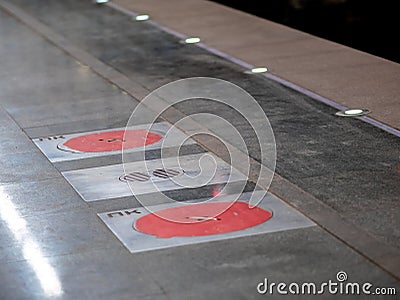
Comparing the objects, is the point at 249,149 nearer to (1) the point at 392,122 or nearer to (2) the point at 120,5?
(1) the point at 392,122

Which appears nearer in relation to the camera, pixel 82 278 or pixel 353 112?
pixel 82 278

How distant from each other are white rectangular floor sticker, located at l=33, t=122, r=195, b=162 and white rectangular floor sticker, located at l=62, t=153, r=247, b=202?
46cm

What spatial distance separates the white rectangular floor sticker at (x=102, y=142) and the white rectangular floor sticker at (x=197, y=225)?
5.53 feet

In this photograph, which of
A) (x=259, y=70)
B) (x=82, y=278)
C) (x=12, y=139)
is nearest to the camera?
(x=82, y=278)

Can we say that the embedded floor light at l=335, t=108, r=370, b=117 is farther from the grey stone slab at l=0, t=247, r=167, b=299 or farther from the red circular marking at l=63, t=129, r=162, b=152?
the grey stone slab at l=0, t=247, r=167, b=299

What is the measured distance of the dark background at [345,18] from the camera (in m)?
14.1

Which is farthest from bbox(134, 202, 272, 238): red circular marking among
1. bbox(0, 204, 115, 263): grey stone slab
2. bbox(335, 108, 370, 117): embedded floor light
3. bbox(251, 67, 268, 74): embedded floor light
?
bbox(251, 67, 268, 74): embedded floor light

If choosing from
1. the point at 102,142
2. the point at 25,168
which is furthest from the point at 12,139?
the point at 25,168

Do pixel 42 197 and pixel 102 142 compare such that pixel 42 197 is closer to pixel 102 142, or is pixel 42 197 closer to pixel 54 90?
pixel 102 142

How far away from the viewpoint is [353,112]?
32.2 ft

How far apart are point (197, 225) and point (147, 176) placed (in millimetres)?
1321

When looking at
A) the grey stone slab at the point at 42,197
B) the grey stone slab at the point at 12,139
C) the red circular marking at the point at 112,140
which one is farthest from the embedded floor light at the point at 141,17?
the grey stone slab at the point at 42,197

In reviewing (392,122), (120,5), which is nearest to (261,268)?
(392,122)

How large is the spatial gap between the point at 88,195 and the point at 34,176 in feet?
2.56
